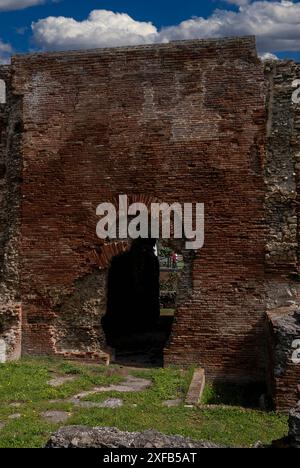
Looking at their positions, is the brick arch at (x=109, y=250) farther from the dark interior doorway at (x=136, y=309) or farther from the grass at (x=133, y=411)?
the grass at (x=133, y=411)

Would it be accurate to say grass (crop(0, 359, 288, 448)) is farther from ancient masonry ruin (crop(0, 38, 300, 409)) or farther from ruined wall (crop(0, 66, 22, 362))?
ruined wall (crop(0, 66, 22, 362))

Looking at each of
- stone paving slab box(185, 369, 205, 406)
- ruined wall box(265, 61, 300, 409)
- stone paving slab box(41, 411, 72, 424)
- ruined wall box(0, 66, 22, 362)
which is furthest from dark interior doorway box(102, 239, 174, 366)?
stone paving slab box(41, 411, 72, 424)

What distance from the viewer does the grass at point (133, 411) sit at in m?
6.33

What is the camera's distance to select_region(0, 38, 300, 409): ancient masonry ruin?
9258mm

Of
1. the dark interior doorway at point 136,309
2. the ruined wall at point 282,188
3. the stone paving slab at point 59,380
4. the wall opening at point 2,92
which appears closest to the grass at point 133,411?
the stone paving slab at point 59,380

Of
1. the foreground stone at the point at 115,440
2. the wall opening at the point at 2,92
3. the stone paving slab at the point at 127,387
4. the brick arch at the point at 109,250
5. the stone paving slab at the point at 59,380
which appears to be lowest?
the stone paving slab at the point at 127,387

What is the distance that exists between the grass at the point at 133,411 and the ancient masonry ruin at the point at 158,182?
0.79 meters

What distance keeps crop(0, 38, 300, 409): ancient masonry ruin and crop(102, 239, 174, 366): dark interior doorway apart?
1.52 m

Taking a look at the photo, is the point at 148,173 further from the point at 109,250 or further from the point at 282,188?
the point at 282,188

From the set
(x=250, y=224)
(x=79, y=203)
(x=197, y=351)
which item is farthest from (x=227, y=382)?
(x=79, y=203)

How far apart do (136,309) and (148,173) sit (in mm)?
4888

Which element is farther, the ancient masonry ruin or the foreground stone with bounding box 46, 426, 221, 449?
the ancient masonry ruin
